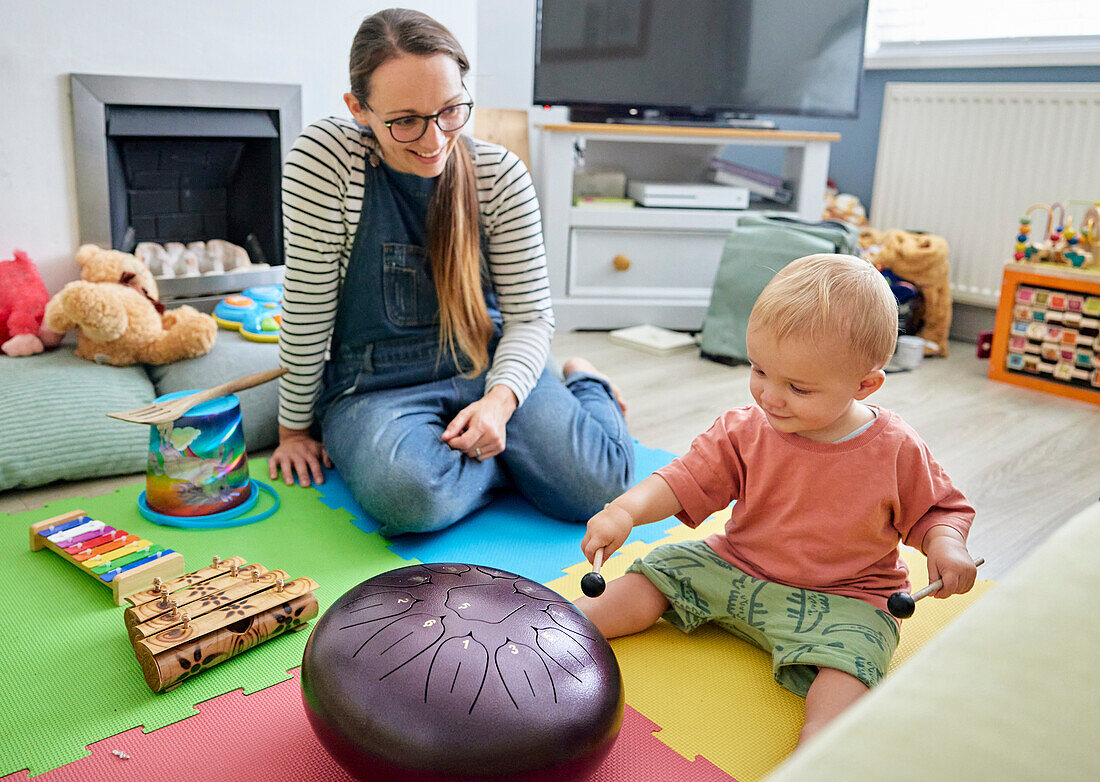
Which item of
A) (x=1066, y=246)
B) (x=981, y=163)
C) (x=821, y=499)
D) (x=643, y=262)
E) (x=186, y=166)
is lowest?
(x=821, y=499)

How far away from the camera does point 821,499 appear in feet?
3.24

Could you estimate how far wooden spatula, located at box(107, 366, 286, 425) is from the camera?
1296mm

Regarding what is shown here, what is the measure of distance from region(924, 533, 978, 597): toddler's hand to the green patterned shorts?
10cm

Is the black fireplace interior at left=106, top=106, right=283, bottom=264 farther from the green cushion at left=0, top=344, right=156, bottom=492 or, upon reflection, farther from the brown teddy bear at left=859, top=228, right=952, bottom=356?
the brown teddy bear at left=859, top=228, right=952, bottom=356

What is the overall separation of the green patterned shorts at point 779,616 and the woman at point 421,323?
12.8 inches

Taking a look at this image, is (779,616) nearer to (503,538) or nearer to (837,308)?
(837,308)

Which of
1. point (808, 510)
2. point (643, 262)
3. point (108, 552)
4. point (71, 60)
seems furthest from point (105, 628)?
point (643, 262)

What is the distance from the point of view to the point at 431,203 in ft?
4.61

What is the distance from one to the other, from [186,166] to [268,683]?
172cm

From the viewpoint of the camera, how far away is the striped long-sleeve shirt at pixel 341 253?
137cm

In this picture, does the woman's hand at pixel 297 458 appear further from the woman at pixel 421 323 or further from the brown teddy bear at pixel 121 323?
the brown teddy bear at pixel 121 323

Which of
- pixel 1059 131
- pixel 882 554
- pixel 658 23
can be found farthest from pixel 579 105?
pixel 882 554

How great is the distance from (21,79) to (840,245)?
6.47 feet

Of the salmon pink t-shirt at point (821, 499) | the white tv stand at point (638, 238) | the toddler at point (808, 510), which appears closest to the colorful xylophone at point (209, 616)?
the toddler at point (808, 510)
